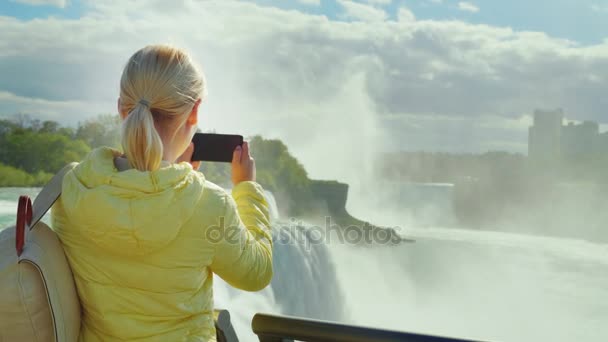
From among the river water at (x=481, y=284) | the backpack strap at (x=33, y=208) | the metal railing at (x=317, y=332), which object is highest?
the backpack strap at (x=33, y=208)

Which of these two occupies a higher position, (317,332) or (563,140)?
(563,140)

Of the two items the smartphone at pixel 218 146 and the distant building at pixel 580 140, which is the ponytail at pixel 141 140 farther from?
the distant building at pixel 580 140

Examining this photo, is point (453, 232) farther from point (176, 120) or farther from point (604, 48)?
point (176, 120)

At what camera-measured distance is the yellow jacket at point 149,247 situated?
0.50m

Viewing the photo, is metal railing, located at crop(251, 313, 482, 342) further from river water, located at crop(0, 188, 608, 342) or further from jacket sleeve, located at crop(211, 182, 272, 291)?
river water, located at crop(0, 188, 608, 342)

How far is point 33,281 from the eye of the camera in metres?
0.49

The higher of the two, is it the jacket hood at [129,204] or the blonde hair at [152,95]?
the blonde hair at [152,95]

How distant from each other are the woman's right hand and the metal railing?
9.6 inches

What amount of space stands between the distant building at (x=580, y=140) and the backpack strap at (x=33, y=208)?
34.5 m

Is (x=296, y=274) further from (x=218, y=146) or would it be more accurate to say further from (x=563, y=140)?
(x=563, y=140)

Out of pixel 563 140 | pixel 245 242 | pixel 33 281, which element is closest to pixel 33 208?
pixel 33 281

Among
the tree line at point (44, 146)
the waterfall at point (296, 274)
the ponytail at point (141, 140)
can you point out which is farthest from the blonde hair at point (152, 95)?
the tree line at point (44, 146)

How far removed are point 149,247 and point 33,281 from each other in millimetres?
104

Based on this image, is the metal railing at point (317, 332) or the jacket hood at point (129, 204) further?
the metal railing at point (317, 332)
